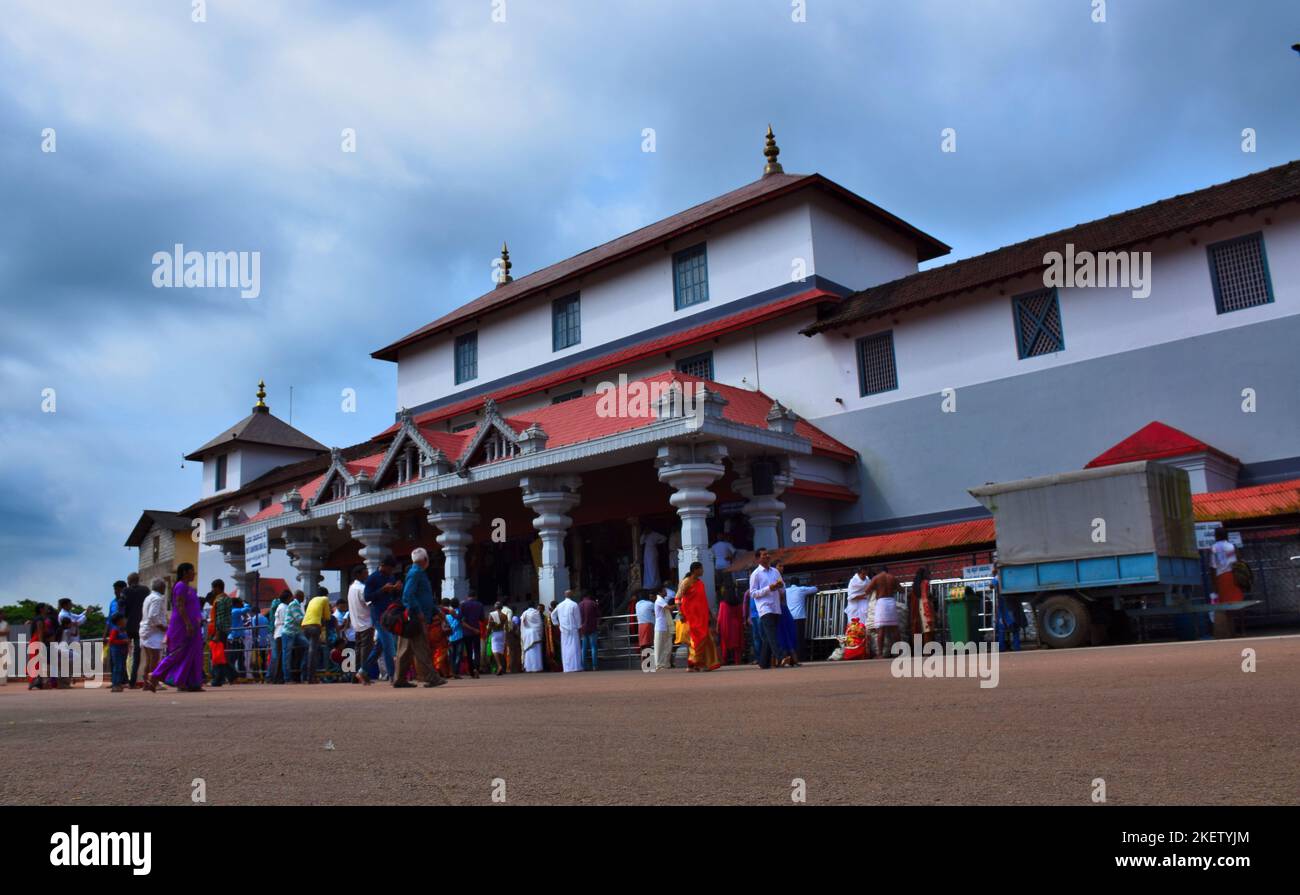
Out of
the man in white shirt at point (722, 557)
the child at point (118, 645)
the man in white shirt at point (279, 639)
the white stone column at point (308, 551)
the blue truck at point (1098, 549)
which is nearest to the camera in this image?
the blue truck at point (1098, 549)

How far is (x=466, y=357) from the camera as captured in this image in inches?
1394

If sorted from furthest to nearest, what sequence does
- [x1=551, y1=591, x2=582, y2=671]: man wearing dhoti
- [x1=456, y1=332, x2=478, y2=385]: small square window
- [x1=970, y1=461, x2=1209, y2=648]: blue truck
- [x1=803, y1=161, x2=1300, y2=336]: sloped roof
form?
[x1=456, y1=332, x2=478, y2=385]: small square window < [x1=551, y1=591, x2=582, y2=671]: man wearing dhoti < [x1=803, y1=161, x2=1300, y2=336]: sloped roof < [x1=970, y1=461, x2=1209, y2=648]: blue truck

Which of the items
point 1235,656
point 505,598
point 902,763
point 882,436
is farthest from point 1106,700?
point 505,598

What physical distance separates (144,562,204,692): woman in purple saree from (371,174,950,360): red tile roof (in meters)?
17.5

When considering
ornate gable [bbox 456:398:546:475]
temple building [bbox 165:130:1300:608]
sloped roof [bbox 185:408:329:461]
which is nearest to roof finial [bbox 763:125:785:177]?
temple building [bbox 165:130:1300:608]

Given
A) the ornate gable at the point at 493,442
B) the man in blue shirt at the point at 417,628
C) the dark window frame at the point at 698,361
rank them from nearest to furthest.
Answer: the man in blue shirt at the point at 417,628
the ornate gable at the point at 493,442
the dark window frame at the point at 698,361

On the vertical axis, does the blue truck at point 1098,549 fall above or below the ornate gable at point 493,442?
below

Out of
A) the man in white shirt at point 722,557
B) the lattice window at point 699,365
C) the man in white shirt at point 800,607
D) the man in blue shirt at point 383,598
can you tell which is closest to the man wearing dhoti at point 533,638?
the man in white shirt at point 722,557

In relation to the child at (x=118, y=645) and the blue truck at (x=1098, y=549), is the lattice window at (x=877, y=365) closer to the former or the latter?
the blue truck at (x=1098, y=549)

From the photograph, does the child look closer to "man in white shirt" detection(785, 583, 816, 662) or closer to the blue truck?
"man in white shirt" detection(785, 583, 816, 662)

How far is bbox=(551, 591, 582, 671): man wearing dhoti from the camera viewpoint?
20.0m

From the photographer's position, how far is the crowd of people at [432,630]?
48.5 feet

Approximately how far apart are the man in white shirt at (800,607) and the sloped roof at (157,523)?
40.0 m
